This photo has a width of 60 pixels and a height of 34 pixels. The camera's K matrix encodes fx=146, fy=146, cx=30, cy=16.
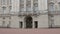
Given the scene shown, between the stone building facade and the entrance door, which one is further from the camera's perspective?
the entrance door

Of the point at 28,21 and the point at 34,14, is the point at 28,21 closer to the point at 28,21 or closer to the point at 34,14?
the point at 28,21

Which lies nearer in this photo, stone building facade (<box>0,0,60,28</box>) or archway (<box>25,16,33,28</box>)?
stone building facade (<box>0,0,60,28</box>)

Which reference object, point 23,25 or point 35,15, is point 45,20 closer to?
point 35,15

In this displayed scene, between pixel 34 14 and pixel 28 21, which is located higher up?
pixel 34 14

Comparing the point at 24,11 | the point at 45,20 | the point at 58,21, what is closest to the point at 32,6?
the point at 24,11

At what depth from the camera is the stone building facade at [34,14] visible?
43.3m

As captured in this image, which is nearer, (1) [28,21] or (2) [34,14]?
(2) [34,14]

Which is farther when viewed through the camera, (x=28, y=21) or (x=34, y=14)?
(x=28, y=21)

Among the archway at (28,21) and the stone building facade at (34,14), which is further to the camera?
the archway at (28,21)

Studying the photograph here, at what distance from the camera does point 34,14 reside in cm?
4400

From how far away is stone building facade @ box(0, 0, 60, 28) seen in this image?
43.3 meters

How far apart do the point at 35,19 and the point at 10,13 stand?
897cm

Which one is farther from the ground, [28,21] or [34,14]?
[34,14]

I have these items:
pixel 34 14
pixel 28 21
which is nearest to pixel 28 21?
pixel 28 21
